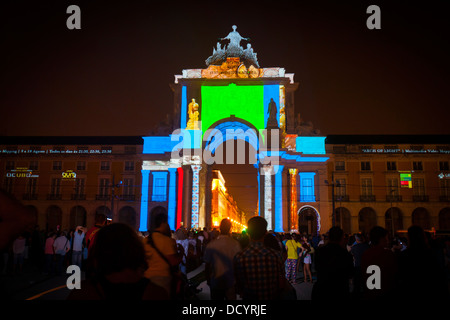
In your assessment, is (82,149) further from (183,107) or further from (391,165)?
(391,165)

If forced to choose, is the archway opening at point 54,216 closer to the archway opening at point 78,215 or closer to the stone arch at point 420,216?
the archway opening at point 78,215

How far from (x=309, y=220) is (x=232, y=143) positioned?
13258mm

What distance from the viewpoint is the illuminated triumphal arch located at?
42.4 metres

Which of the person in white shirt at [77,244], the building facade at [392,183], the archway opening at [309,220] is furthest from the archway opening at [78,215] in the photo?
the person in white shirt at [77,244]

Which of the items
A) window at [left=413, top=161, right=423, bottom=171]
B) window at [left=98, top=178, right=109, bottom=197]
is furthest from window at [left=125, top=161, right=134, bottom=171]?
window at [left=413, top=161, right=423, bottom=171]

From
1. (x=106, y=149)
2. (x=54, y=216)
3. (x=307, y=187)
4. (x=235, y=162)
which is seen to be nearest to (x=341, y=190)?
(x=307, y=187)

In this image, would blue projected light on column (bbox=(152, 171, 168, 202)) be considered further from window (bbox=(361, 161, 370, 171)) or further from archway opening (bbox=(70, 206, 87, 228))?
window (bbox=(361, 161, 370, 171))

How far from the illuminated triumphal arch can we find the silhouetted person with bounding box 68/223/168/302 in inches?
1516

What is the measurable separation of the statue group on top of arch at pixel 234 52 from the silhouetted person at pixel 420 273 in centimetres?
4202

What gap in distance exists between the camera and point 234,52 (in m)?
46.0

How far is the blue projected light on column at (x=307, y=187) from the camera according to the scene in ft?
157
